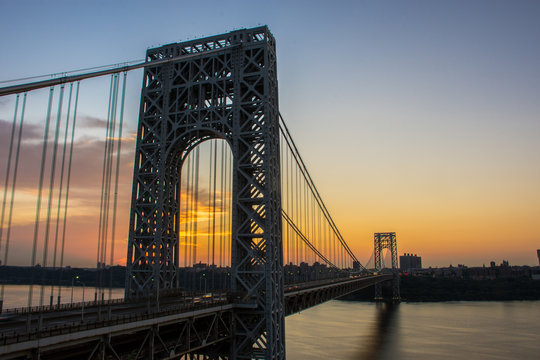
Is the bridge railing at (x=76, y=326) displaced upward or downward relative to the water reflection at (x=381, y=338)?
upward

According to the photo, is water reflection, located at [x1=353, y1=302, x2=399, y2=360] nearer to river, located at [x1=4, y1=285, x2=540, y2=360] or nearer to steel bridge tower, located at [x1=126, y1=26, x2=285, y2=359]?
river, located at [x1=4, y1=285, x2=540, y2=360]

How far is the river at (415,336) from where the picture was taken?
52.8 m

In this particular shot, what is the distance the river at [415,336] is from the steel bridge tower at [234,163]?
26.0m

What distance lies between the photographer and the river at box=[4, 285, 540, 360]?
52.8 meters

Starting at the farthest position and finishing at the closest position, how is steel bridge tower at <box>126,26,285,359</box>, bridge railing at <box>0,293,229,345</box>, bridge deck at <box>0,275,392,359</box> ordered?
steel bridge tower at <box>126,26,285,359</box>
bridge deck at <box>0,275,392,359</box>
bridge railing at <box>0,293,229,345</box>

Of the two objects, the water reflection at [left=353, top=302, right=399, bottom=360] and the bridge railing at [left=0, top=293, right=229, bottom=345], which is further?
the water reflection at [left=353, top=302, right=399, bottom=360]

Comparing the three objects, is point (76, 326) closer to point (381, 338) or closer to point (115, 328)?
point (115, 328)

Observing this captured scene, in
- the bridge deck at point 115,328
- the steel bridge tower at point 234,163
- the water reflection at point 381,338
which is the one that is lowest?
the water reflection at point 381,338

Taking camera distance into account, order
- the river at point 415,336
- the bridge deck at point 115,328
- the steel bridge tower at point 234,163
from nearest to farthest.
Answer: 1. the bridge deck at point 115,328
2. the steel bridge tower at point 234,163
3. the river at point 415,336

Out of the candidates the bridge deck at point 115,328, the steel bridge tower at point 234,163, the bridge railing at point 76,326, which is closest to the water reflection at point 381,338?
the steel bridge tower at point 234,163

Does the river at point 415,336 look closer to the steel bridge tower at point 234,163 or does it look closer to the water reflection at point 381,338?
the water reflection at point 381,338

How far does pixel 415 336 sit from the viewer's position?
67312 millimetres

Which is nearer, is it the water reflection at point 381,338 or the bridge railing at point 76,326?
the bridge railing at point 76,326

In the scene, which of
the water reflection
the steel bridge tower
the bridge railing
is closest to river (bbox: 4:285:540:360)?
the water reflection
